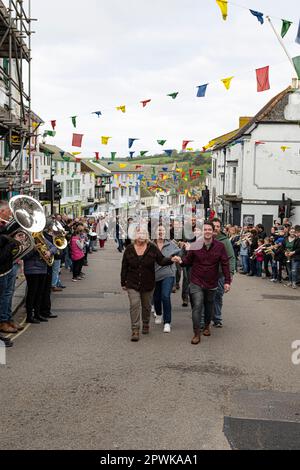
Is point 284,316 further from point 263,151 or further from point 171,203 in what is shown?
point 171,203

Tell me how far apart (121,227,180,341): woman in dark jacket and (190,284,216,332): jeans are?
60 centimetres

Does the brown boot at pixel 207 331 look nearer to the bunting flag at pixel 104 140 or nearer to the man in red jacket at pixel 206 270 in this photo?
the man in red jacket at pixel 206 270

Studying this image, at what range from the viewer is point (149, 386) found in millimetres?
6395

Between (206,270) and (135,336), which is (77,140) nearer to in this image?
(206,270)

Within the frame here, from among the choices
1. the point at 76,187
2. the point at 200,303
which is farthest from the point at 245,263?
the point at 76,187

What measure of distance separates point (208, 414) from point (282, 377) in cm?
162

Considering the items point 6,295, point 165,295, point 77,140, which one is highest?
point 77,140

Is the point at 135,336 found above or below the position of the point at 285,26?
below

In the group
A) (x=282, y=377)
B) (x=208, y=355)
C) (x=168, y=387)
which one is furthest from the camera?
(x=208, y=355)

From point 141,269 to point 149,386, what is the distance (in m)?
2.75

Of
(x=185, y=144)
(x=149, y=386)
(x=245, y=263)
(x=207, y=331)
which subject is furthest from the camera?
(x=185, y=144)

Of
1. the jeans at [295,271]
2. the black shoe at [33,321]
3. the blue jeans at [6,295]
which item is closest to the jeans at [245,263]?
the jeans at [295,271]

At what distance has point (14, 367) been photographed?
23.1ft

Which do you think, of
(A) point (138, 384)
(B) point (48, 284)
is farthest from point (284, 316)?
(A) point (138, 384)
